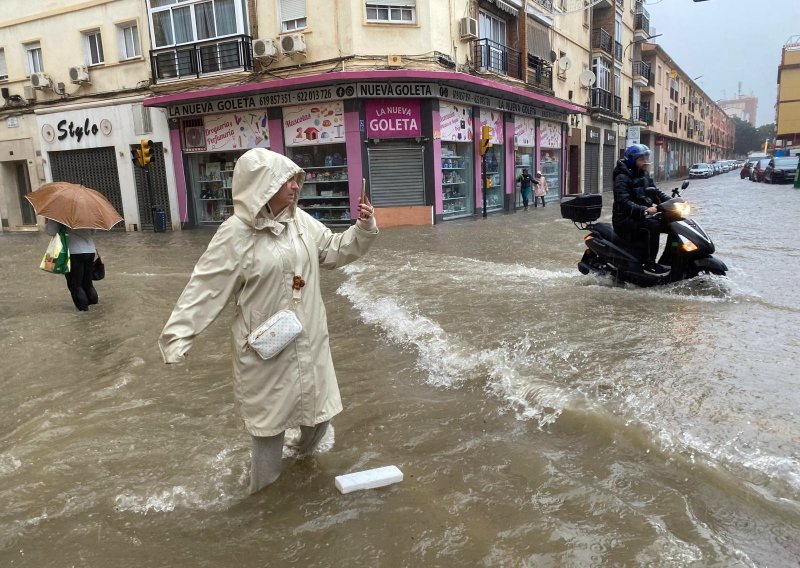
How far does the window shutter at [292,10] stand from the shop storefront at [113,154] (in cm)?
552

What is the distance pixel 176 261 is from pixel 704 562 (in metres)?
11.9

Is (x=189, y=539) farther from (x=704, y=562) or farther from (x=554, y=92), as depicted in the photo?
(x=554, y=92)

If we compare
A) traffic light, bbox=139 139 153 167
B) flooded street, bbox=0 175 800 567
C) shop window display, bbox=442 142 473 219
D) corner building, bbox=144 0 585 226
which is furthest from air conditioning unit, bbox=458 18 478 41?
flooded street, bbox=0 175 800 567

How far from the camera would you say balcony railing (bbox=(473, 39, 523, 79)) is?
Answer: 63.2ft

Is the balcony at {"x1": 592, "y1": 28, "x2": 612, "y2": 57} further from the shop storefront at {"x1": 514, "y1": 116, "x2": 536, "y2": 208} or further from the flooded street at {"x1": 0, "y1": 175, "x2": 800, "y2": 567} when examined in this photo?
the flooded street at {"x1": 0, "y1": 175, "x2": 800, "y2": 567}

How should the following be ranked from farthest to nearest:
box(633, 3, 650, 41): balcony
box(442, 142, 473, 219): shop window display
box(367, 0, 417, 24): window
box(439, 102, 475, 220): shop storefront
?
box(633, 3, 650, 41): balcony < box(442, 142, 473, 219): shop window display < box(439, 102, 475, 220): shop storefront < box(367, 0, 417, 24): window

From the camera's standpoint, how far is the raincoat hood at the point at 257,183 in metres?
2.86

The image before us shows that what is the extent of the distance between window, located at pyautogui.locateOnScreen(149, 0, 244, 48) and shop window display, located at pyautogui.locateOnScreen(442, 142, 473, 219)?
→ 6.43 meters

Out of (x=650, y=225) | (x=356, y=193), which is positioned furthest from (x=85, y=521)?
(x=356, y=193)

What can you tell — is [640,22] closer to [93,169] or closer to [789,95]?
[93,169]

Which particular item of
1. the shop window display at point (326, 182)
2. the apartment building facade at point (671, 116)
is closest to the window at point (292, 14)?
the shop window display at point (326, 182)

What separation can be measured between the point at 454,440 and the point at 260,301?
151 cm

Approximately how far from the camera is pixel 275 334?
2885mm

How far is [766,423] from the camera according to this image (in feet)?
11.8
